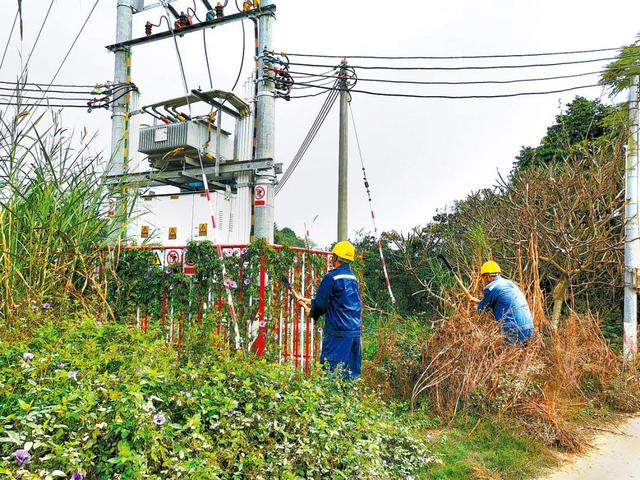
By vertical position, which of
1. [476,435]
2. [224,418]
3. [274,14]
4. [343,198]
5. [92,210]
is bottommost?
[476,435]

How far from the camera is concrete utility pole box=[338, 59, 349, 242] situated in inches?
434

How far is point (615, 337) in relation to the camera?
843cm

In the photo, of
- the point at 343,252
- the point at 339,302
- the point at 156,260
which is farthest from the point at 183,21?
the point at 339,302

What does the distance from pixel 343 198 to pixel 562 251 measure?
4.86 m

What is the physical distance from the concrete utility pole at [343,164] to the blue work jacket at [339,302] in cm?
589

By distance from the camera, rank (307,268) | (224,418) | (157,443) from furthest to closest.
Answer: (307,268) < (224,418) < (157,443)

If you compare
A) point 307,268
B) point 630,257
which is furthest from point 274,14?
point 630,257

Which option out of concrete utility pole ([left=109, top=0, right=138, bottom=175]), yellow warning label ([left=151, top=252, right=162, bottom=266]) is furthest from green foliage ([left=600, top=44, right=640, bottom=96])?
concrete utility pole ([left=109, top=0, right=138, bottom=175])

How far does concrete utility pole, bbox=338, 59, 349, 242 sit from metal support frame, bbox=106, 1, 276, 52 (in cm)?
322

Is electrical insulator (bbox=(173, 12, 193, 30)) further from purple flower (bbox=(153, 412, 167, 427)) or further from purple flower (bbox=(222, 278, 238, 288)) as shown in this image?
purple flower (bbox=(153, 412, 167, 427))

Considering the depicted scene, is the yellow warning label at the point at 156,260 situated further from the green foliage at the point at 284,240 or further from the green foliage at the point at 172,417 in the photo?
the green foliage at the point at 172,417

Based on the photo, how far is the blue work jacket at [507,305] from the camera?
5.62 meters

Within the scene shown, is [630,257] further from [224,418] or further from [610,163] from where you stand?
[224,418]

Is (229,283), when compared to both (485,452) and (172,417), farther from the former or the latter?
(485,452)
